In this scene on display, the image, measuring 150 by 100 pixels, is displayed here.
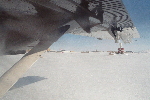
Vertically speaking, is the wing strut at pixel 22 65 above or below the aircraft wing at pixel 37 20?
below

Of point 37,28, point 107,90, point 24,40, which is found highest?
point 37,28

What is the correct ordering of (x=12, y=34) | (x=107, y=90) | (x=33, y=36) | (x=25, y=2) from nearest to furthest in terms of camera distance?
1. (x=25, y=2)
2. (x=12, y=34)
3. (x=33, y=36)
4. (x=107, y=90)

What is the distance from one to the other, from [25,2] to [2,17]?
22.6 inches

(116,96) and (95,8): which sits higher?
(95,8)

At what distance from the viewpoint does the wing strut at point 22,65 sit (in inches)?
78.6

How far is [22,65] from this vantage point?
85.0 inches

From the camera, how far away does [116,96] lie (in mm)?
3465

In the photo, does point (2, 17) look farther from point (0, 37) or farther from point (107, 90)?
point (107, 90)

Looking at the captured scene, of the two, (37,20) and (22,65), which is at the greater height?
(37,20)

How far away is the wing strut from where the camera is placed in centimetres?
200

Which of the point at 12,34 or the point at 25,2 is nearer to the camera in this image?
the point at 25,2

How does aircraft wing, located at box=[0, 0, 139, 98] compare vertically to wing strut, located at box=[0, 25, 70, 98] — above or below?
above

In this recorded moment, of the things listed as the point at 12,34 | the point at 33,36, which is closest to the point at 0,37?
the point at 12,34

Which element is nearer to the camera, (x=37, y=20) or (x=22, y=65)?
(x=22, y=65)
